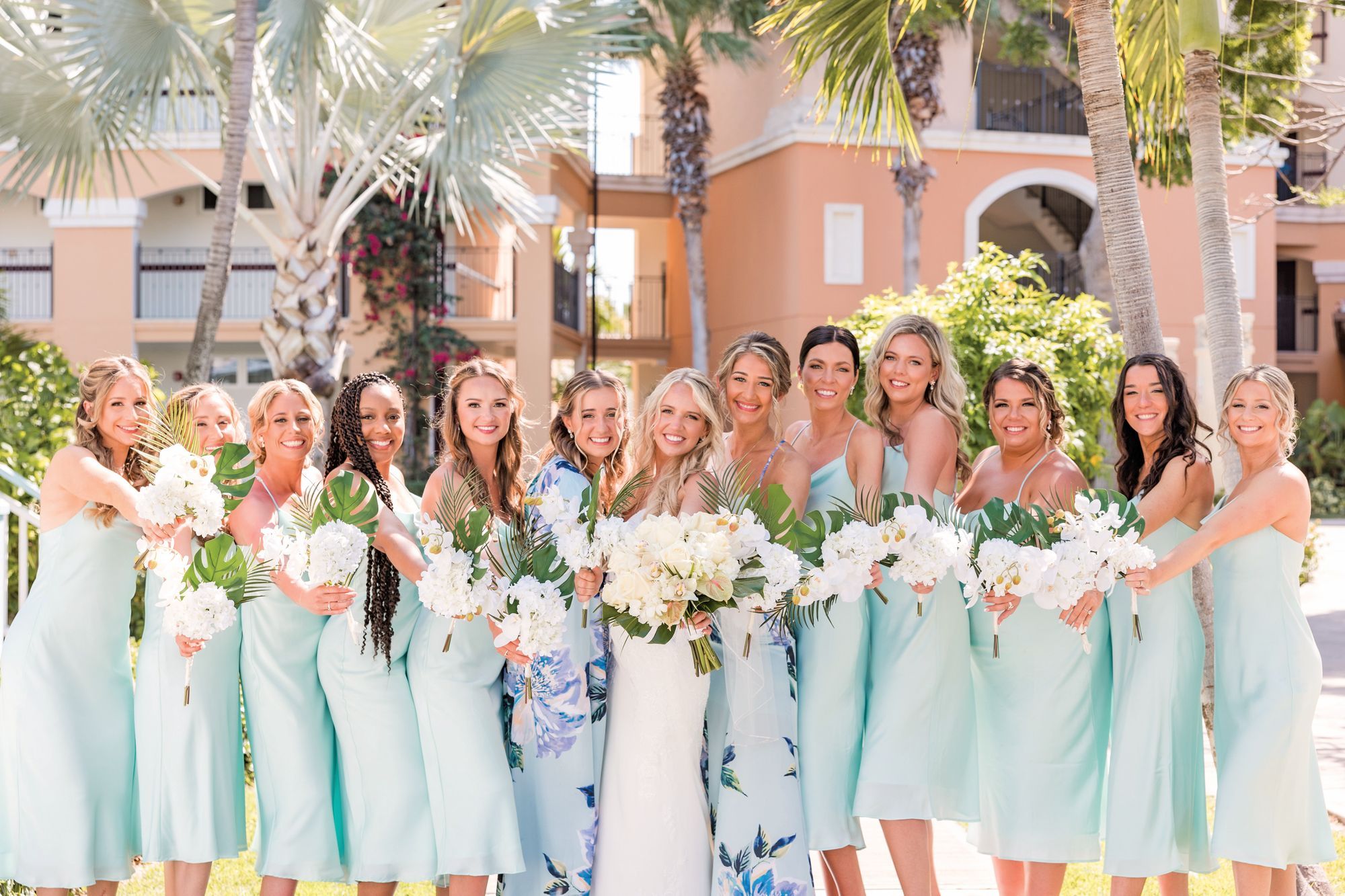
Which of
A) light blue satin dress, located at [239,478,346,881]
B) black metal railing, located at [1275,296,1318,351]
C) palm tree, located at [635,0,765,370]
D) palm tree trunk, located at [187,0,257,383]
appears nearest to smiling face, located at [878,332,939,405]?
light blue satin dress, located at [239,478,346,881]

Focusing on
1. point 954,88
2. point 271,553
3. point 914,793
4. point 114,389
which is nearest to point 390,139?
point 114,389

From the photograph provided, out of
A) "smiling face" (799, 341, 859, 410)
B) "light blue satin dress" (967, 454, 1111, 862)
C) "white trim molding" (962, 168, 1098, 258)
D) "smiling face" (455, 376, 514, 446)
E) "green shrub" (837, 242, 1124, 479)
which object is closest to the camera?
"light blue satin dress" (967, 454, 1111, 862)

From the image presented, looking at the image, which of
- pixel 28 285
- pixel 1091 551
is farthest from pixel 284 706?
pixel 28 285

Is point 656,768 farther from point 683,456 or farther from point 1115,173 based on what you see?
point 1115,173

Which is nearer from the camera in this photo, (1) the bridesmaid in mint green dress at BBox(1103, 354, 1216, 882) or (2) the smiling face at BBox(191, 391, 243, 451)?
(1) the bridesmaid in mint green dress at BBox(1103, 354, 1216, 882)

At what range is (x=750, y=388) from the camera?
4.57 m

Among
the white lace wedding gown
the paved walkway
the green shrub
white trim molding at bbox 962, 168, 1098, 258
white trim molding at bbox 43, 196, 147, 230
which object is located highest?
white trim molding at bbox 962, 168, 1098, 258

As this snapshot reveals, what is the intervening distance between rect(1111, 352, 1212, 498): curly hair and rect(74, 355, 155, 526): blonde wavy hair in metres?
3.60

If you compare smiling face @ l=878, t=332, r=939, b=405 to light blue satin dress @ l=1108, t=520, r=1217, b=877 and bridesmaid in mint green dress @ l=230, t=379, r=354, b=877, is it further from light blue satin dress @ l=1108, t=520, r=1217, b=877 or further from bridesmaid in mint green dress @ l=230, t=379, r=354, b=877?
bridesmaid in mint green dress @ l=230, t=379, r=354, b=877

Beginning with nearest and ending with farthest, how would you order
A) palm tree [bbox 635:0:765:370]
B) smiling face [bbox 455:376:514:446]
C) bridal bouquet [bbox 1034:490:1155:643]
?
bridal bouquet [bbox 1034:490:1155:643] < smiling face [bbox 455:376:514:446] < palm tree [bbox 635:0:765:370]

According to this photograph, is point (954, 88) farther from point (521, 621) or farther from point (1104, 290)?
point (521, 621)

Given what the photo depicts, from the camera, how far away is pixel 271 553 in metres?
4.07

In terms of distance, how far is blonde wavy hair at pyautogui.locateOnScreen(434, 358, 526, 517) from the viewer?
4.58 meters

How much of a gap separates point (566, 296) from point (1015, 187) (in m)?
8.80
